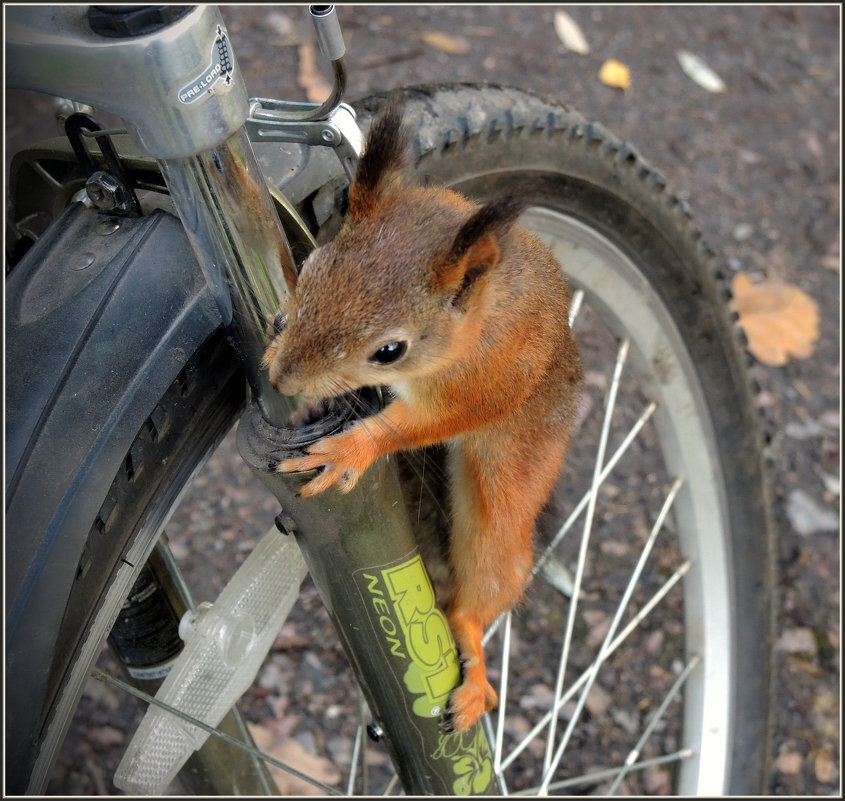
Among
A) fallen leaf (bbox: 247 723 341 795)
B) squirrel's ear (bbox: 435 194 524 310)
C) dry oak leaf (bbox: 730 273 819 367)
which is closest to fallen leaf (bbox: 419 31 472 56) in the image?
dry oak leaf (bbox: 730 273 819 367)

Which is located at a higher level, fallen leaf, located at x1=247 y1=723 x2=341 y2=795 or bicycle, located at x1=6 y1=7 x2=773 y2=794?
bicycle, located at x1=6 y1=7 x2=773 y2=794

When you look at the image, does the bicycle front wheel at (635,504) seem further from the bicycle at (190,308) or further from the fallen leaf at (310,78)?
the fallen leaf at (310,78)

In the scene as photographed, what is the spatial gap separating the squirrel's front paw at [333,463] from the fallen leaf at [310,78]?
1.97 metres

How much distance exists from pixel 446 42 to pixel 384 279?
2308 millimetres

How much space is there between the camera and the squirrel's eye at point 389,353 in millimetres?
898

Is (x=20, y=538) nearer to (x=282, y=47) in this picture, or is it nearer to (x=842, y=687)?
(x=842, y=687)

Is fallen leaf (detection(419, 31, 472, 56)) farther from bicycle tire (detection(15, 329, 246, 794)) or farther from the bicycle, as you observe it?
bicycle tire (detection(15, 329, 246, 794))

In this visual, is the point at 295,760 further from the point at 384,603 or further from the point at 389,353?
the point at 389,353

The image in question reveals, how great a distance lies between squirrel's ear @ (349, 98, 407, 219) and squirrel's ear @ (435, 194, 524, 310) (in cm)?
→ 10

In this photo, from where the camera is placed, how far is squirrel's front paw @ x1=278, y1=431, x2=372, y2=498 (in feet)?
2.54

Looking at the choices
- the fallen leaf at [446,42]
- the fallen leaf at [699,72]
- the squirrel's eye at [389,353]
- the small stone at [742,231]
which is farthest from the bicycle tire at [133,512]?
the fallen leaf at [699,72]

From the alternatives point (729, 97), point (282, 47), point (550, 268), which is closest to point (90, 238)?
point (550, 268)

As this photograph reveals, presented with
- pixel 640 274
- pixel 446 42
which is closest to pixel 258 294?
pixel 640 274

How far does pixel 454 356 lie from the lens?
100 centimetres
